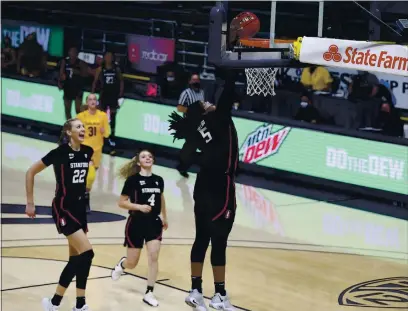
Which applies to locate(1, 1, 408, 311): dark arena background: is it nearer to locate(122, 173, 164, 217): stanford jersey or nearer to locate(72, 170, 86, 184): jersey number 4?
locate(122, 173, 164, 217): stanford jersey

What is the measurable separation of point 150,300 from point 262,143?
26.1ft

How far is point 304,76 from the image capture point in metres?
19.4

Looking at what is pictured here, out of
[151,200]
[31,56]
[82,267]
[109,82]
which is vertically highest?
[31,56]

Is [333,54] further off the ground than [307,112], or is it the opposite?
[333,54]

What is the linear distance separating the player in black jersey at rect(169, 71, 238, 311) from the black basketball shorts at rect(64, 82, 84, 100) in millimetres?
11522

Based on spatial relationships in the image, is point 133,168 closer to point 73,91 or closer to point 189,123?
point 189,123

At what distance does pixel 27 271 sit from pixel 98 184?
5612 mm

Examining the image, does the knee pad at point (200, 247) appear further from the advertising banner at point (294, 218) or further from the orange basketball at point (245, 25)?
the advertising banner at point (294, 218)

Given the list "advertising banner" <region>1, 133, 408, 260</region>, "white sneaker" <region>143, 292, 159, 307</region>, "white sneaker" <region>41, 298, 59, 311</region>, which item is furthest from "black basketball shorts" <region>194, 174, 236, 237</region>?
"advertising banner" <region>1, 133, 408, 260</region>

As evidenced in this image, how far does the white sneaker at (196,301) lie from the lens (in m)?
10.1

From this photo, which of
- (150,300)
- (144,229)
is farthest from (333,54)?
(150,300)

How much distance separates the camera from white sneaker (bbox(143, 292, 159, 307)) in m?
10.4

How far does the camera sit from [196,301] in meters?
10.1

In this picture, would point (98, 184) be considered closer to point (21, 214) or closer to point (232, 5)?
point (21, 214)
